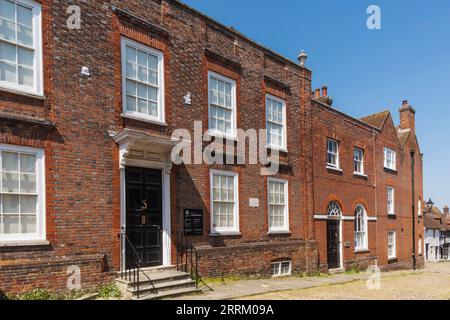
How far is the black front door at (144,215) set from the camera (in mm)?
10766

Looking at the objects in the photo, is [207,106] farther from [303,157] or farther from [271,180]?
[303,157]

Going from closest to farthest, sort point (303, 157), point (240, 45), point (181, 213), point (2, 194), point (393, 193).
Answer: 1. point (2, 194)
2. point (181, 213)
3. point (240, 45)
4. point (303, 157)
5. point (393, 193)

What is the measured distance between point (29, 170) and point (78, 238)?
1.89 meters

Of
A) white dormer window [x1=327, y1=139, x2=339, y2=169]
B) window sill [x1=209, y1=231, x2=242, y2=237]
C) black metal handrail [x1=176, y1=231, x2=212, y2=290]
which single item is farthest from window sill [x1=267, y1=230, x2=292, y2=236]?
white dormer window [x1=327, y1=139, x2=339, y2=169]

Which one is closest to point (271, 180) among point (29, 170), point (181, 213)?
point (181, 213)

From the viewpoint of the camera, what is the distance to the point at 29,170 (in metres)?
8.88

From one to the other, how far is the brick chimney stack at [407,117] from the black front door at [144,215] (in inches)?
898

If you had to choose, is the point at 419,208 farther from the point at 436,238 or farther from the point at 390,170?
the point at 436,238

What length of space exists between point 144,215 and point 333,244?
10858 millimetres

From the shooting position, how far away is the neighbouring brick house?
8828mm

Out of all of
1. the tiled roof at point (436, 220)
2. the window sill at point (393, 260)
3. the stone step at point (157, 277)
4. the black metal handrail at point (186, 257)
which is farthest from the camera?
the tiled roof at point (436, 220)

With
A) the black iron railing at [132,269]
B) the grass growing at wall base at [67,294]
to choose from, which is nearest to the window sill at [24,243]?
the grass growing at wall base at [67,294]

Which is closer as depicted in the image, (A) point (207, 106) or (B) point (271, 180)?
(A) point (207, 106)

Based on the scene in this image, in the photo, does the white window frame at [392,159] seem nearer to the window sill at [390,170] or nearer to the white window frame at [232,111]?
the window sill at [390,170]
